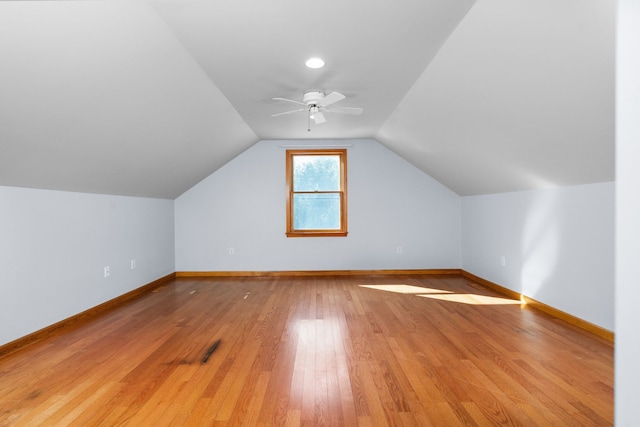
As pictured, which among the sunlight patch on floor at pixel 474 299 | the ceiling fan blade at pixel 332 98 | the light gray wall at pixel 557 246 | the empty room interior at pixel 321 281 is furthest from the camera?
the sunlight patch on floor at pixel 474 299

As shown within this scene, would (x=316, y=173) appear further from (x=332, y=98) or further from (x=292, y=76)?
(x=292, y=76)

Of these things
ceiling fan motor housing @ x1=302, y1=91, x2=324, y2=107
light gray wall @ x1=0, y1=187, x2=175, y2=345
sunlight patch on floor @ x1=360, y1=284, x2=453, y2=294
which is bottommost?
sunlight patch on floor @ x1=360, y1=284, x2=453, y2=294

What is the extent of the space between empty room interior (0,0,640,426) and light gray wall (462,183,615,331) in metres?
0.03

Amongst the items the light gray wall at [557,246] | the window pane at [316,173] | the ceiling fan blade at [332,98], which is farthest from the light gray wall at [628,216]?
the window pane at [316,173]

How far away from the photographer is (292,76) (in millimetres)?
3240

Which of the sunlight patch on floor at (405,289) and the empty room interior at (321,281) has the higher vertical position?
the empty room interior at (321,281)

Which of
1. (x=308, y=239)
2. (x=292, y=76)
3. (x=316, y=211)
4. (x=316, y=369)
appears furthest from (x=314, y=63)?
(x=308, y=239)

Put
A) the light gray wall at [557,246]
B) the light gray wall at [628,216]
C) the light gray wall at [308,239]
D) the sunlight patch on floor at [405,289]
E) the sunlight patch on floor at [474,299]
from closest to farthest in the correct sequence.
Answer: the light gray wall at [628,216] < the light gray wall at [557,246] < the sunlight patch on floor at [474,299] < the sunlight patch on floor at [405,289] < the light gray wall at [308,239]

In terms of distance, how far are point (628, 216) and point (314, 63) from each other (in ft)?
8.41

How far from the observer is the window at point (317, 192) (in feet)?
20.5

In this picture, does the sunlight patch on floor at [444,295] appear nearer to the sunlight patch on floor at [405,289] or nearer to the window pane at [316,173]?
the sunlight patch on floor at [405,289]

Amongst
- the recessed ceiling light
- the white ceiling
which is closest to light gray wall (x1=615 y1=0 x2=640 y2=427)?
the white ceiling

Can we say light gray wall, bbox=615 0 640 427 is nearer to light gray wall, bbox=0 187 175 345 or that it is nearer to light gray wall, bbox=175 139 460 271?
light gray wall, bbox=0 187 175 345

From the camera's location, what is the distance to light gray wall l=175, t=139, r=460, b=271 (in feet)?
20.2
